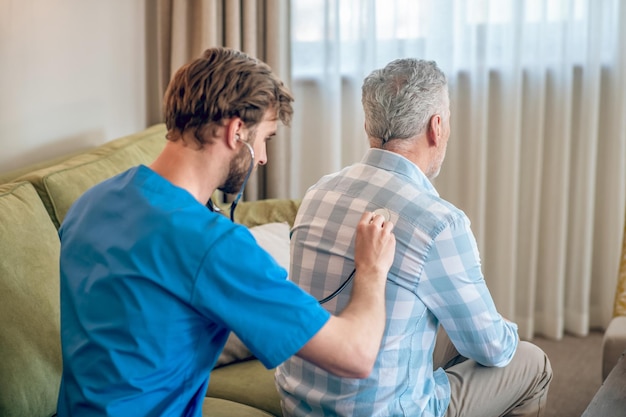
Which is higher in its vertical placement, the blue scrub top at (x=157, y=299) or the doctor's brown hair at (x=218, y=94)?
the doctor's brown hair at (x=218, y=94)

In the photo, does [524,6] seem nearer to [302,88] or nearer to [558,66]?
[558,66]

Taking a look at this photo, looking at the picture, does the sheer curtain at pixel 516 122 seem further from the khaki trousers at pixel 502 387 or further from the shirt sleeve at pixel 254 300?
the shirt sleeve at pixel 254 300

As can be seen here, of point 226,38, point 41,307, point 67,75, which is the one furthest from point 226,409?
point 226,38

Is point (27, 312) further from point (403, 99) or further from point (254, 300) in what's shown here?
point (403, 99)

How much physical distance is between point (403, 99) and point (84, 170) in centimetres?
92

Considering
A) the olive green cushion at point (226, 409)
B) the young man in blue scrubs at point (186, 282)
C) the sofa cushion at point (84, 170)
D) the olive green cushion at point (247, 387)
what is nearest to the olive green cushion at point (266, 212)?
the sofa cushion at point (84, 170)

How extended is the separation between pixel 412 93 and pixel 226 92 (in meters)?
0.56

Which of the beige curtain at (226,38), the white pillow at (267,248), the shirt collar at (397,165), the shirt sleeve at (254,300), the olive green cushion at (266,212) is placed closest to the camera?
the shirt sleeve at (254,300)

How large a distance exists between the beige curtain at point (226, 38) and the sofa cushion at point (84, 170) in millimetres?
599

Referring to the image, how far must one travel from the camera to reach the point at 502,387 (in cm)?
189

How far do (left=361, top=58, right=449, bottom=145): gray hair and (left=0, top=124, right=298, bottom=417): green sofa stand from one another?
74cm

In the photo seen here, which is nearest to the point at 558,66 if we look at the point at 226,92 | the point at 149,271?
the point at 226,92

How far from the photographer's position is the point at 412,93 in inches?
69.1

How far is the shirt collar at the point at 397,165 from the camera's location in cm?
170
